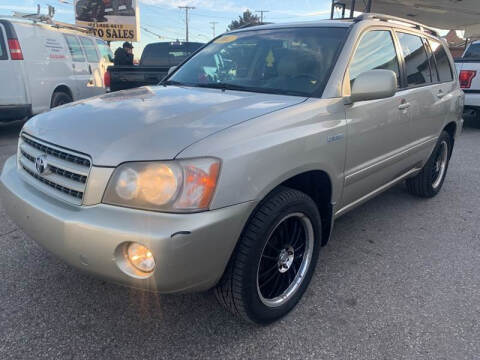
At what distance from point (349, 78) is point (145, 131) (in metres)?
1.50

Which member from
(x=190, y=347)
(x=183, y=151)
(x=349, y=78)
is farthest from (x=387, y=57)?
(x=190, y=347)

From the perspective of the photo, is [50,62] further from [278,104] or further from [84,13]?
[84,13]

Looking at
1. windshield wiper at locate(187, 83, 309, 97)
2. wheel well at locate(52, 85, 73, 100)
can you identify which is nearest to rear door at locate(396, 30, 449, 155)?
windshield wiper at locate(187, 83, 309, 97)

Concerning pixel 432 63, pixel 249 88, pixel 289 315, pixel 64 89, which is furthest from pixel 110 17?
pixel 289 315

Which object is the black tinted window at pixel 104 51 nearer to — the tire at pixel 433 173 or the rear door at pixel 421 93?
the rear door at pixel 421 93

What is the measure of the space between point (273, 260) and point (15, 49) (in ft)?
21.5

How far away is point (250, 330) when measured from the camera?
2205 millimetres

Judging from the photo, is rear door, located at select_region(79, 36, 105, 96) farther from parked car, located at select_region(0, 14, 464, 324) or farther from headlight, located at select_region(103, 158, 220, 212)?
headlight, located at select_region(103, 158, 220, 212)

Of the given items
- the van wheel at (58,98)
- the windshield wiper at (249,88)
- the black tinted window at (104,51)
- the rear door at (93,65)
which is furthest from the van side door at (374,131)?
the black tinted window at (104,51)

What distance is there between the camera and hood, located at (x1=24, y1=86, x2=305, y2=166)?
179 cm

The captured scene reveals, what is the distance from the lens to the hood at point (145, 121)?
5.88 ft

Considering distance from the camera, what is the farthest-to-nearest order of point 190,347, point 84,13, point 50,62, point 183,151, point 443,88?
1. point 84,13
2. point 50,62
3. point 443,88
4. point 190,347
5. point 183,151

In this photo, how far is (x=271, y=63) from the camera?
2.92 meters

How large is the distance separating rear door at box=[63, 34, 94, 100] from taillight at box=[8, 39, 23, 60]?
155 centimetres
